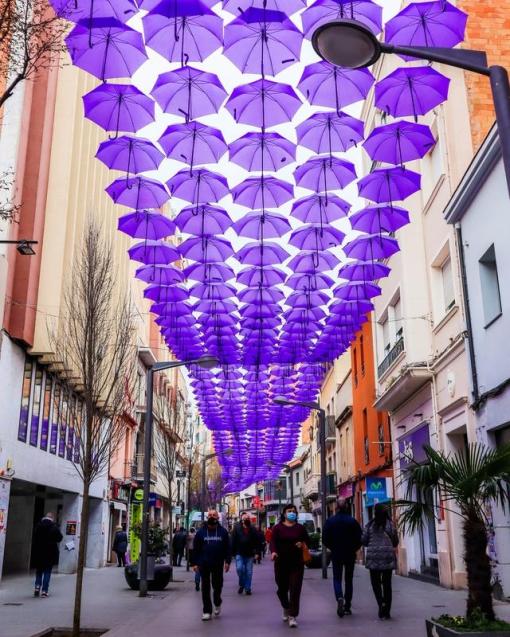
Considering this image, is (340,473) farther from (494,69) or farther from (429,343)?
(494,69)

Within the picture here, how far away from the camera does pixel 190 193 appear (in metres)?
14.3

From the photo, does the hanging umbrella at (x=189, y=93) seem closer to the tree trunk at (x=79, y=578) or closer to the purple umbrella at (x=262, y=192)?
the purple umbrella at (x=262, y=192)

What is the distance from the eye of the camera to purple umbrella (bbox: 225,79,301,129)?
1162 centimetres

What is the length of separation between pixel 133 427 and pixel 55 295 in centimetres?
1982

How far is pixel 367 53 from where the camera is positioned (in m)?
6.22

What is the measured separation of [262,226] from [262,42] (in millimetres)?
5463

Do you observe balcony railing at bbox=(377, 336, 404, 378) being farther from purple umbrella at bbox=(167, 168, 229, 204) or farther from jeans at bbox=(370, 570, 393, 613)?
jeans at bbox=(370, 570, 393, 613)

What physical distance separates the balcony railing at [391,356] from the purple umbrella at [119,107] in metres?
12.0

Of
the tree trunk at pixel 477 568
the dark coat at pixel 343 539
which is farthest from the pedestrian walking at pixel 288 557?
the tree trunk at pixel 477 568

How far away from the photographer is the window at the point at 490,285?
48.0 ft

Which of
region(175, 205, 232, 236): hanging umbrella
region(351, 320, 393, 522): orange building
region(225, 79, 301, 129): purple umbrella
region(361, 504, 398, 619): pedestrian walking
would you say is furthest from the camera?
region(351, 320, 393, 522): orange building

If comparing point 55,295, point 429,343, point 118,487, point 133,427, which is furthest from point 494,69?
point 133,427

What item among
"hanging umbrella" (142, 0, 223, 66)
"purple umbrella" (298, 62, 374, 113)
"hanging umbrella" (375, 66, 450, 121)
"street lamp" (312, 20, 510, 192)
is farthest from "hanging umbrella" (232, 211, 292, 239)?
"street lamp" (312, 20, 510, 192)

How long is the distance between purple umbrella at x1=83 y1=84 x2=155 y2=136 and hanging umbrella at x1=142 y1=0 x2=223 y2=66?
1.02 meters
